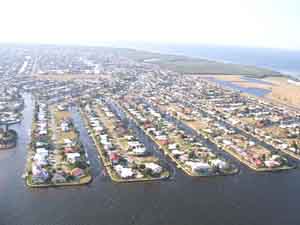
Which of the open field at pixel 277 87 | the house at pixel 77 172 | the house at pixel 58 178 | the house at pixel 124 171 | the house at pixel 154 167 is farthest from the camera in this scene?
the open field at pixel 277 87

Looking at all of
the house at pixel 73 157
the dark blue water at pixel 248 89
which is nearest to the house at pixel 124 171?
the house at pixel 73 157

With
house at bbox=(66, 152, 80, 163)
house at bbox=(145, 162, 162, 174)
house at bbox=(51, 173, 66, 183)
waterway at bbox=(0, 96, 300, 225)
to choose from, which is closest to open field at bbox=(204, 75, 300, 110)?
waterway at bbox=(0, 96, 300, 225)

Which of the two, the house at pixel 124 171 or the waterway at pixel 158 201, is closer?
the waterway at pixel 158 201

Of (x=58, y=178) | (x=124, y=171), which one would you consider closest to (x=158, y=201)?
(x=124, y=171)

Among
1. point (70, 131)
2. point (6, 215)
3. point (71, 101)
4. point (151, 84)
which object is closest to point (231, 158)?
point (70, 131)

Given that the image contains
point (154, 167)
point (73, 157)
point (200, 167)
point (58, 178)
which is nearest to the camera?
Result: point (58, 178)

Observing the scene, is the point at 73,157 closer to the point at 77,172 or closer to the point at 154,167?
the point at 77,172

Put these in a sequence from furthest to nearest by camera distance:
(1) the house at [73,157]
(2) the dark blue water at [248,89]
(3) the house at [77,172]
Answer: (2) the dark blue water at [248,89]
(1) the house at [73,157]
(3) the house at [77,172]

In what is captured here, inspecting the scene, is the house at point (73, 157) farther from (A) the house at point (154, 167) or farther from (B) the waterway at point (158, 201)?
(A) the house at point (154, 167)

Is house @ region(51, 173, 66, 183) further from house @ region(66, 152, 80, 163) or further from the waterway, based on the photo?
house @ region(66, 152, 80, 163)
